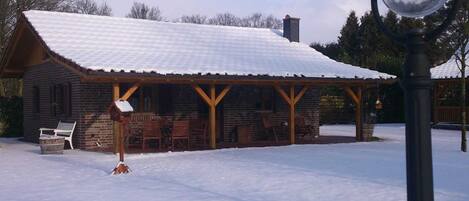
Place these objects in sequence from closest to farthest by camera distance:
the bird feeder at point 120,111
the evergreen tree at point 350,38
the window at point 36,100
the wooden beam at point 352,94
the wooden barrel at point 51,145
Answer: the bird feeder at point 120,111 < the wooden barrel at point 51,145 < the wooden beam at point 352,94 < the window at point 36,100 < the evergreen tree at point 350,38

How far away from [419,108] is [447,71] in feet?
84.4

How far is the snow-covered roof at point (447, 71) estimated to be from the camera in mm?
26062

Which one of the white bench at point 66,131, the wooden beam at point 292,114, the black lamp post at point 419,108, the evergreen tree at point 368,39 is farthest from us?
the evergreen tree at point 368,39

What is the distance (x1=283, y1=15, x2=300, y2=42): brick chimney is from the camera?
23.6m

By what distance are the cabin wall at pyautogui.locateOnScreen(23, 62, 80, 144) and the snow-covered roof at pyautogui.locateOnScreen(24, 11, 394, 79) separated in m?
1.13

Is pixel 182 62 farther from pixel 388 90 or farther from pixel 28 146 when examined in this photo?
pixel 388 90

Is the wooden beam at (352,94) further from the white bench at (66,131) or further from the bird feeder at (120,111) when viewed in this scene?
the bird feeder at (120,111)

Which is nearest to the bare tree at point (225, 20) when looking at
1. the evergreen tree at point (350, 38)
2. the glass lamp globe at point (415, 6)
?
the evergreen tree at point (350, 38)

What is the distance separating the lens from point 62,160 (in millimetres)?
14086

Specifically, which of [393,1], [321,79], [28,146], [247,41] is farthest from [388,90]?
[393,1]

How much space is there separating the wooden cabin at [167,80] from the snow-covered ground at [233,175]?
1.81m

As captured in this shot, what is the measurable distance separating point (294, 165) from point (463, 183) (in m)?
3.69

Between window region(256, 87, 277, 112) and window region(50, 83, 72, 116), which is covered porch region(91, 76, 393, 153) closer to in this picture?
window region(256, 87, 277, 112)

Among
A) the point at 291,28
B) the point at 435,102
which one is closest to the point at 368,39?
the point at 435,102
